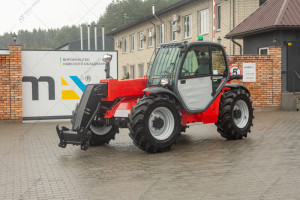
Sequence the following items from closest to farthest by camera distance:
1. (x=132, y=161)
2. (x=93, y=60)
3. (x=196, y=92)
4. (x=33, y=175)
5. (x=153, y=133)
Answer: (x=33, y=175) < (x=132, y=161) < (x=153, y=133) < (x=196, y=92) < (x=93, y=60)

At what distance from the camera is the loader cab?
988 centimetres

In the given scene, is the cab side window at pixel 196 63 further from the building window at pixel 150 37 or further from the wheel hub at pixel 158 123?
the building window at pixel 150 37

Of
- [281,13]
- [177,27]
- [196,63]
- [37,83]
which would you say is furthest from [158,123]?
[177,27]

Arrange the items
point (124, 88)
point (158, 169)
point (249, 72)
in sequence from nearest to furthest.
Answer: point (158, 169) < point (124, 88) < point (249, 72)

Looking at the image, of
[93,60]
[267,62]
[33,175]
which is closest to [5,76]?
[93,60]

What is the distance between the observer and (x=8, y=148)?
1037 centimetres

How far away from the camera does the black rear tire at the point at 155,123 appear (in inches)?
350

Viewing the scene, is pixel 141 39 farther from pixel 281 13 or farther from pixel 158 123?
pixel 158 123

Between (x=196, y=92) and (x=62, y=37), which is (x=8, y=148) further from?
(x=62, y=37)

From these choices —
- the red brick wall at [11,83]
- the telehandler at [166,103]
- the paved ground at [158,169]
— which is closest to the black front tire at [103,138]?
the telehandler at [166,103]

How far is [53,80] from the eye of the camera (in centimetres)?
1630

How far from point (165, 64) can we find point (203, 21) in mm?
21227

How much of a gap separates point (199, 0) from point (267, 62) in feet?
41.2

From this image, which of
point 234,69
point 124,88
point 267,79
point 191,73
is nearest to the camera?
point 124,88
